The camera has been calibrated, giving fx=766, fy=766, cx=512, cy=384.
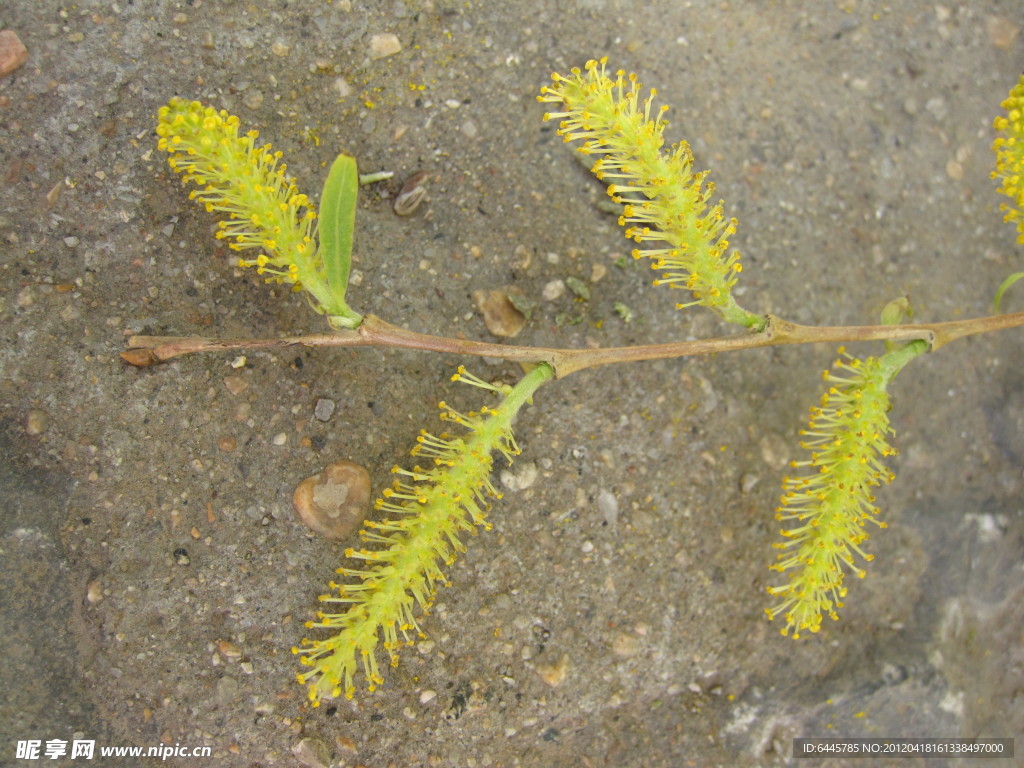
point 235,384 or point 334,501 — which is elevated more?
point 235,384

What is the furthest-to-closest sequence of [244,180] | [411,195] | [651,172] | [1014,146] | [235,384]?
1. [411,195]
2. [235,384]
3. [1014,146]
4. [651,172]
5. [244,180]

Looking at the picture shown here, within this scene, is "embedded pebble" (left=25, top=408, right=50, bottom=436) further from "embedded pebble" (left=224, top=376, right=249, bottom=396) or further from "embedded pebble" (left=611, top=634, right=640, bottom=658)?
"embedded pebble" (left=611, top=634, right=640, bottom=658)

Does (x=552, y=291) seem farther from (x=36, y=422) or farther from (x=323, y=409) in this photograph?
(x=36, y=422)

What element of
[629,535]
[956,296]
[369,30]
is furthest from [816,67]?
[629,535]

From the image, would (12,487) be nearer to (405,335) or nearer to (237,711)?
(237,711)

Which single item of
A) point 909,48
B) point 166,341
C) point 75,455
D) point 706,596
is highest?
point 909,48

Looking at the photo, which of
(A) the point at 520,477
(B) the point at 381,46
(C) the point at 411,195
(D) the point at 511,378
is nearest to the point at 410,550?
(A) the point at 520,477
